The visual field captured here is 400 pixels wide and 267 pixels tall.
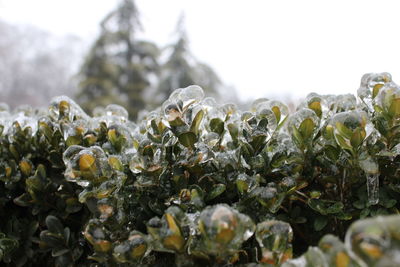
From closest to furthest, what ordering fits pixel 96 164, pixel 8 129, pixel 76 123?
1. pixel 96 164
2. pixel 76 123
3. pixel 8 129

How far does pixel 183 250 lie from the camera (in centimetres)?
96

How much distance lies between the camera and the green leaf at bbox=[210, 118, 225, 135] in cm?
144

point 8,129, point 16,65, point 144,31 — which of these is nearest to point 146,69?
point 144,31

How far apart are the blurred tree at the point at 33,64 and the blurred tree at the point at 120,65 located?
17.1 metres

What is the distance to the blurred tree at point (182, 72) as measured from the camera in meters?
18.9

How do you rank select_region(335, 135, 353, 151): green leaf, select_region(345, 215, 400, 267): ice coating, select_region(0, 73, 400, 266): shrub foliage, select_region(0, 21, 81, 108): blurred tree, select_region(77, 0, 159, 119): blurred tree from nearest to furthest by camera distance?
select_region(345, 215, 400, 267): ice coating, select_region(0, 73, 400, 266): shrub foliage, select_region(335, 135, 353, 151): green leaf, select_region(77, 0, 159, 119): blurred tree, select_region(0, 21, 81, 108): blurred tree

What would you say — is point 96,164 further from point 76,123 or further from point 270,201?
point 270,201

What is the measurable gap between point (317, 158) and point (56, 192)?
3.75 ft

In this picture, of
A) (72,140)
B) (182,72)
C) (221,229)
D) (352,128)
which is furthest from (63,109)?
(182,72)

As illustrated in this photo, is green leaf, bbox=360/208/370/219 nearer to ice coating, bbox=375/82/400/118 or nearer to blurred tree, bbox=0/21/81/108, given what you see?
ice coating, bbox=375/82/400/118

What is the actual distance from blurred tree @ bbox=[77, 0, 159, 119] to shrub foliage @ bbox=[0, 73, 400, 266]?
16.3m

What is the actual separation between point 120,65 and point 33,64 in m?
24.0

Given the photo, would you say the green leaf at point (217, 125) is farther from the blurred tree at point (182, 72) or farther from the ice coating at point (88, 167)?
the blurred tree at point (182, 72)

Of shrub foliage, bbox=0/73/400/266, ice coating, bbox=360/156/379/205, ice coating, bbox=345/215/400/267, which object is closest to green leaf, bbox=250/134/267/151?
shrub foliage, bbox=0/73/400/266
